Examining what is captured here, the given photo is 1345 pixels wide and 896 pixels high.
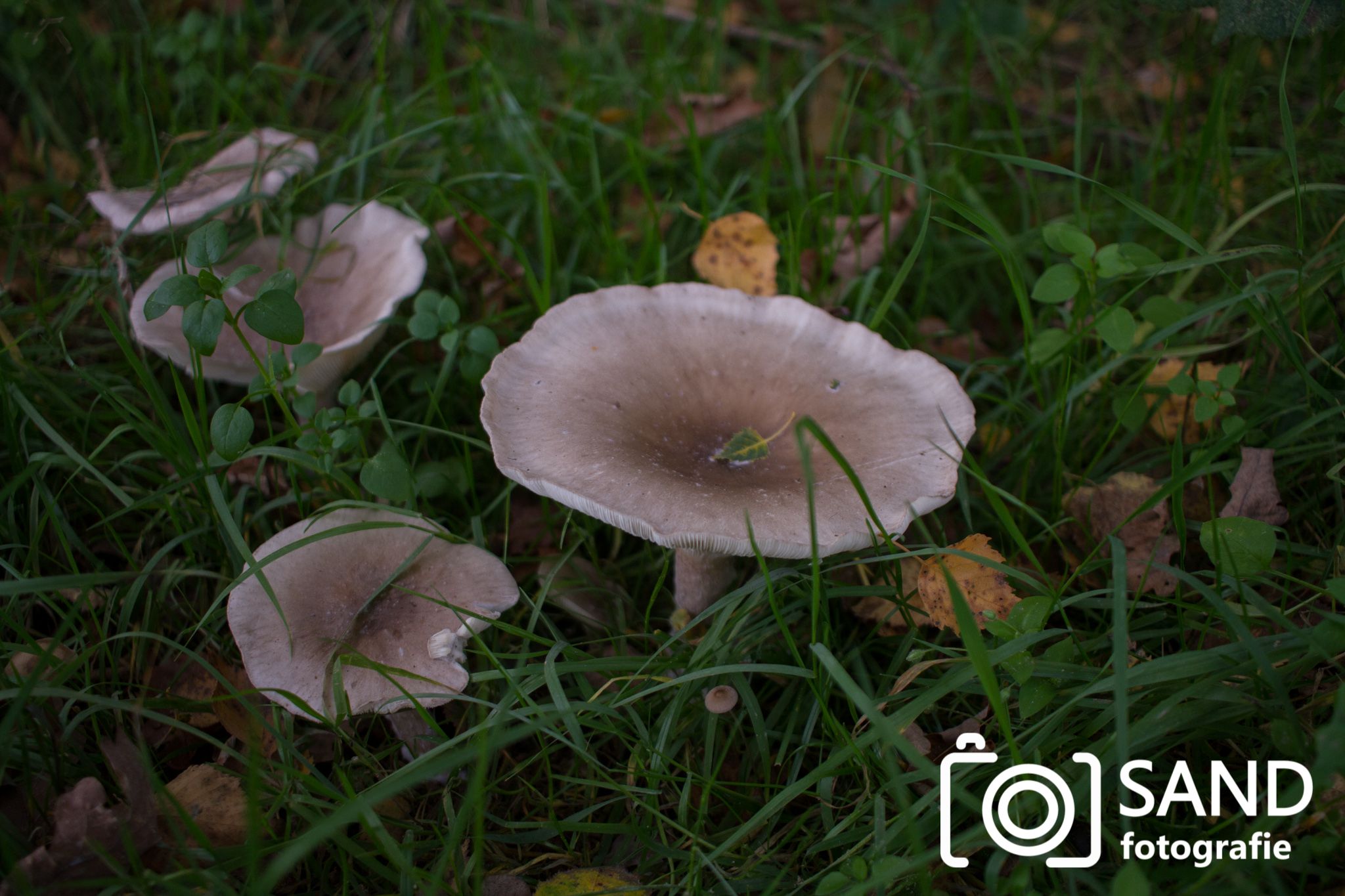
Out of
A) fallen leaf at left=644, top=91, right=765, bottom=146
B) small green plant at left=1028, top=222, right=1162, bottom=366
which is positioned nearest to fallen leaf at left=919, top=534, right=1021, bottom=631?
small green plant at left=1028, top=222, right=1162, bottom=366

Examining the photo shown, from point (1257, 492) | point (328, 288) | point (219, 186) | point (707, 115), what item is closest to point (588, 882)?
point (1257, 492)

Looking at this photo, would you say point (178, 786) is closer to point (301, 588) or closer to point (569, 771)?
point (301, 588)

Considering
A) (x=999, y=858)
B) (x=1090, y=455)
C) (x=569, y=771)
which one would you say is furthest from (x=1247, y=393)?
(x=569, y=771)

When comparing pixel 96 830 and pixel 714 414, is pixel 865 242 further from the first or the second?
pixel 96 830

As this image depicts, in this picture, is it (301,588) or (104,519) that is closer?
(301,588)

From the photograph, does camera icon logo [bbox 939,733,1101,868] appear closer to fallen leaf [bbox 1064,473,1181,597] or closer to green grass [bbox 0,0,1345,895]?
green grass [bbox 0,0,1345,895]

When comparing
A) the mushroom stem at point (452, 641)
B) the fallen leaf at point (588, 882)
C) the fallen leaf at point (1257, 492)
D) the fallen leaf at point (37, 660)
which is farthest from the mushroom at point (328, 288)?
the fallen leaf at point (1257, 492)
